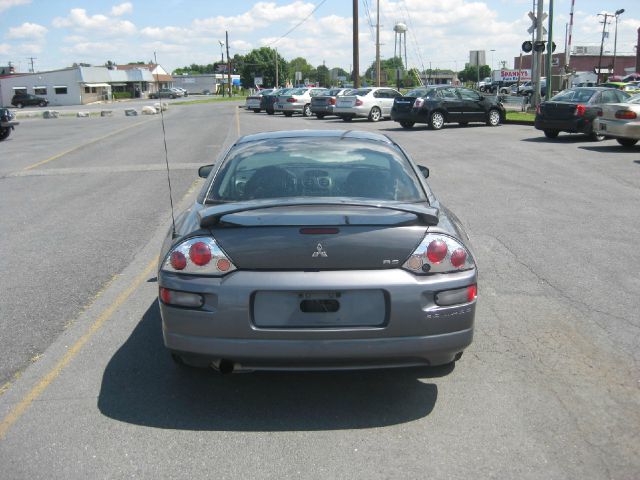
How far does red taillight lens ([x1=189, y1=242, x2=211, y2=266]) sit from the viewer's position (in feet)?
11.9

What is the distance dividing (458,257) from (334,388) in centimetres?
112

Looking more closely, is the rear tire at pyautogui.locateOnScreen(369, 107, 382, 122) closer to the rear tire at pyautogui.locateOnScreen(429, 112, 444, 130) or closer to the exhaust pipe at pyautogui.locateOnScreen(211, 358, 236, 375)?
the rear tire at pyautogui.locateOnScreen(429, 112, 444, 130)

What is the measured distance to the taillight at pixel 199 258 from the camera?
11.8 ft

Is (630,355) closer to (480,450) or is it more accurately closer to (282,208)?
(480,450)

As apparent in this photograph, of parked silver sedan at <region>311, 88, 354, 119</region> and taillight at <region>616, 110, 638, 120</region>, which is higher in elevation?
taillight at <region>616, 110, 638, 120</region>

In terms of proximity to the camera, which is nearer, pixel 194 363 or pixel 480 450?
pixel 480 450

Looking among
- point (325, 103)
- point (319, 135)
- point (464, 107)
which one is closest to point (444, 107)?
point (464, 107)

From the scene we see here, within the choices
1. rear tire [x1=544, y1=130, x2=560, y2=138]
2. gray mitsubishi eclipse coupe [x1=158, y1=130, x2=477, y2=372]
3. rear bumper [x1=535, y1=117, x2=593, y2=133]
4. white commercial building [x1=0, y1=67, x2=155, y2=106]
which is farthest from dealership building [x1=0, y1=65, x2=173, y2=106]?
gray mitsubishi eclipse coupe [x1=158, y1=130, x2=477, y2=372]

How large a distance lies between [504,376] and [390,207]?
4.47 feet

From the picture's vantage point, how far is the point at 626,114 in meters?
16.4

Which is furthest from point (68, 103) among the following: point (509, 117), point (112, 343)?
point (112, 343)

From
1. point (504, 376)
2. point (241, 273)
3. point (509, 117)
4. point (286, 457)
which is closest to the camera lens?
point (286, 457)

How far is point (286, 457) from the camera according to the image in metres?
3.32

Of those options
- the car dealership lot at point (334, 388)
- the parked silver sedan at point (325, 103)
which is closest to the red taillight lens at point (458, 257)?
the car dealership lot at point (334, 388)
